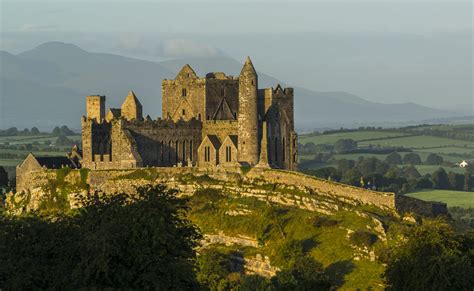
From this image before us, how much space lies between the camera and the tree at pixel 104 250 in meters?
50.4

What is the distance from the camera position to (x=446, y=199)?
154 m

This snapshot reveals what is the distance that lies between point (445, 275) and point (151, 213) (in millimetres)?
17827

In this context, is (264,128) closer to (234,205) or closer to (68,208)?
(234,205)

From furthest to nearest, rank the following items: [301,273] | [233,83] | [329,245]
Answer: [233,83]
[329,245]
[301,273]

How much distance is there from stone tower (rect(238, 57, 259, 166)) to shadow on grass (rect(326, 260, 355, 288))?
20488 mm

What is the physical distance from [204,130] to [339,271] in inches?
1072

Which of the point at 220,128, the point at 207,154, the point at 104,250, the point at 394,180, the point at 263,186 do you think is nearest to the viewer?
the point at 104,250

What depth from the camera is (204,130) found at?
99312 mm

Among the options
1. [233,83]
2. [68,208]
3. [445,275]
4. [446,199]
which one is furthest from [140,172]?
[446,199]

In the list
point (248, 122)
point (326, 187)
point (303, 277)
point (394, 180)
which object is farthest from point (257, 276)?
point (394, 180)

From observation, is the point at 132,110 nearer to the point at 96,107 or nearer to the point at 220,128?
the point at 96,107

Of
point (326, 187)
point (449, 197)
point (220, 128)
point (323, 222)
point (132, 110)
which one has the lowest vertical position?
point (449, 197)

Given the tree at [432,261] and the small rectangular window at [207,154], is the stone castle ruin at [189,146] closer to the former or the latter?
the small rectangular window at [207,154]

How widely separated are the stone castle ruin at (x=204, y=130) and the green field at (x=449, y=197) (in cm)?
5211
